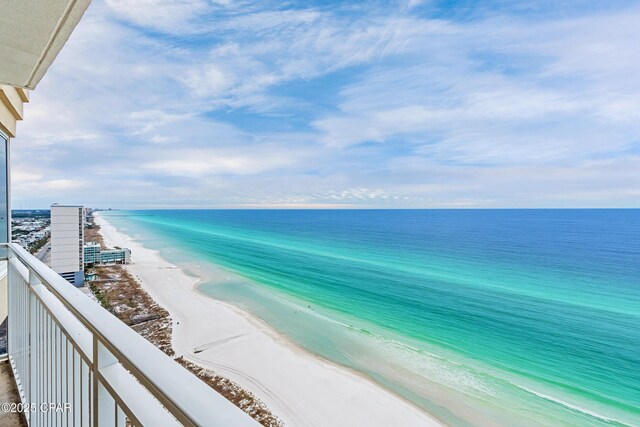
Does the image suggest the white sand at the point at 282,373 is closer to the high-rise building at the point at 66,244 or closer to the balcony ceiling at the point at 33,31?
the high-rise building at the point at 66,244

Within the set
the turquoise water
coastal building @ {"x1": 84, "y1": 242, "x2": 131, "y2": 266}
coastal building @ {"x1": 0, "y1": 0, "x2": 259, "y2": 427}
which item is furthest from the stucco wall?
coastal building @ {"x1": 84, "y1": 242, "x2": 131, "y2": 266}

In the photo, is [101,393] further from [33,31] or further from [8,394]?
[8,394]

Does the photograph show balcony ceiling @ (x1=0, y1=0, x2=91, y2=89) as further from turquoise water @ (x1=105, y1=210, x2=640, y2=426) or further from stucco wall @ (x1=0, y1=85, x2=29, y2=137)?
turquoise water @ (x1=105, y1=210, x2=640, y2=426)

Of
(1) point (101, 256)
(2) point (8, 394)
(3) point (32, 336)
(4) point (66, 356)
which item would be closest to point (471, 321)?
(2) point (8, 394)

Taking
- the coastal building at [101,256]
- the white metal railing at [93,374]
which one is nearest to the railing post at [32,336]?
the white metal railing at [93,374]

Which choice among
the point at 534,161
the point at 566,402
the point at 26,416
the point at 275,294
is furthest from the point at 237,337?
the point at 534,161

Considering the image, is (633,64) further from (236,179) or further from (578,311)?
(236,179)

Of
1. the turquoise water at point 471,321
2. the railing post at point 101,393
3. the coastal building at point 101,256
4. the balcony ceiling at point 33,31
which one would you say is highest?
the balcony ceiling at point 33,31
